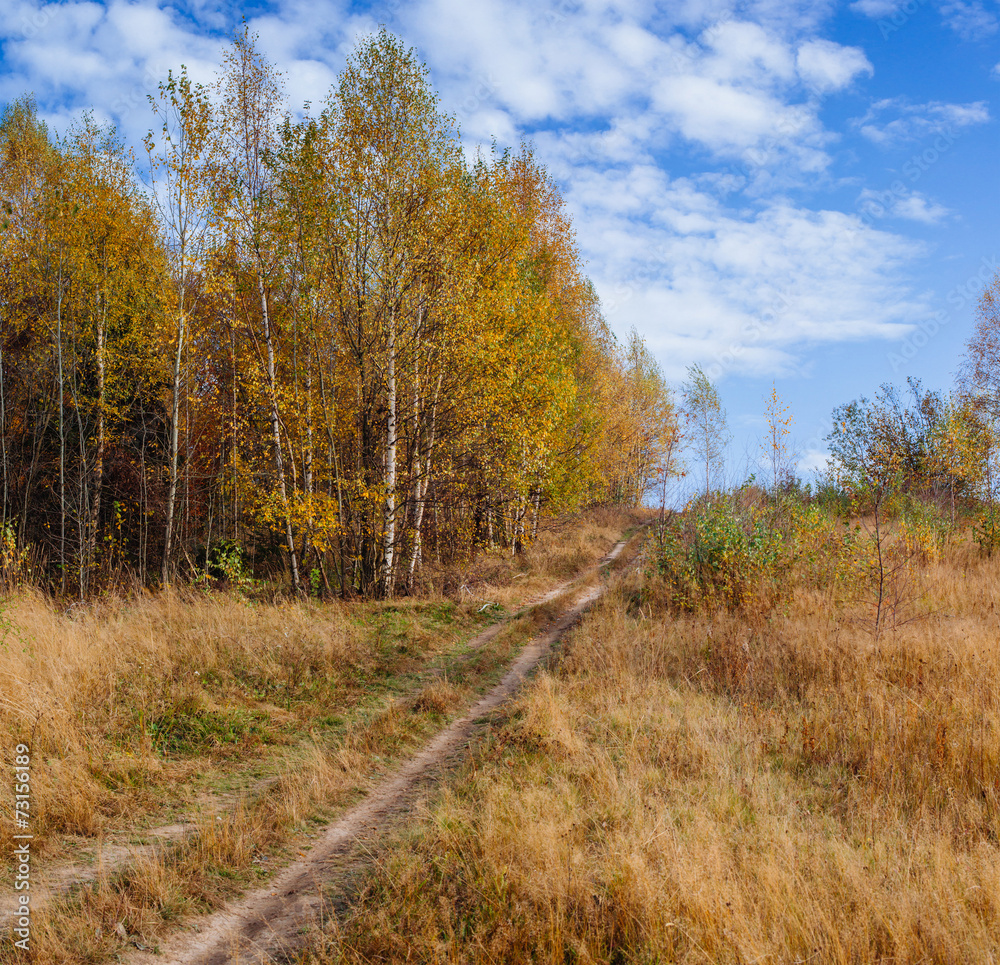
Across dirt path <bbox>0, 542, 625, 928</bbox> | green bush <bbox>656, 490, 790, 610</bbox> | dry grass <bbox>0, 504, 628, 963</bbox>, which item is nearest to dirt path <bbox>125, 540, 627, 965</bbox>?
dry grass <bbox>0, 504, 628, 963</bbox>

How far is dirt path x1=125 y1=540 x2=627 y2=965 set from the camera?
380cm

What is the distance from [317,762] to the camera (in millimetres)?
6281

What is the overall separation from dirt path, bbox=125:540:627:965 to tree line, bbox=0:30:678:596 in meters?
7.24

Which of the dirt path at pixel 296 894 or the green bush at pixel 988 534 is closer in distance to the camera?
the dirt path at pixel 296 894

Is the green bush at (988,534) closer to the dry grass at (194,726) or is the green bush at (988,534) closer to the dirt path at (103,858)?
the dry grass at (194,726)

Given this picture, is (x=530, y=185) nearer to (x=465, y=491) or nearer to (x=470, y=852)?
(x=465, y=491)

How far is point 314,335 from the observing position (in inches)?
580

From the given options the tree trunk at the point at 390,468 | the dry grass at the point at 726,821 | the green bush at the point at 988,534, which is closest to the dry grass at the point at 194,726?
the dry grass at the point at 726,821

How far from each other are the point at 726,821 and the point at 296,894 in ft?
11.4

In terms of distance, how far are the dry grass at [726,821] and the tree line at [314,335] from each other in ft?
23.7

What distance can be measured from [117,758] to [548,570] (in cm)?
1455

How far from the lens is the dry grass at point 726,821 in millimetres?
3549

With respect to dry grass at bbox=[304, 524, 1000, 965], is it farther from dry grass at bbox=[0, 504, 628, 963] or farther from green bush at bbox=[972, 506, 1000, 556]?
green bush at bbox=[972, 506, 1000, 556]

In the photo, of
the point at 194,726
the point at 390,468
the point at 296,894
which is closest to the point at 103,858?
the point at 296,894
